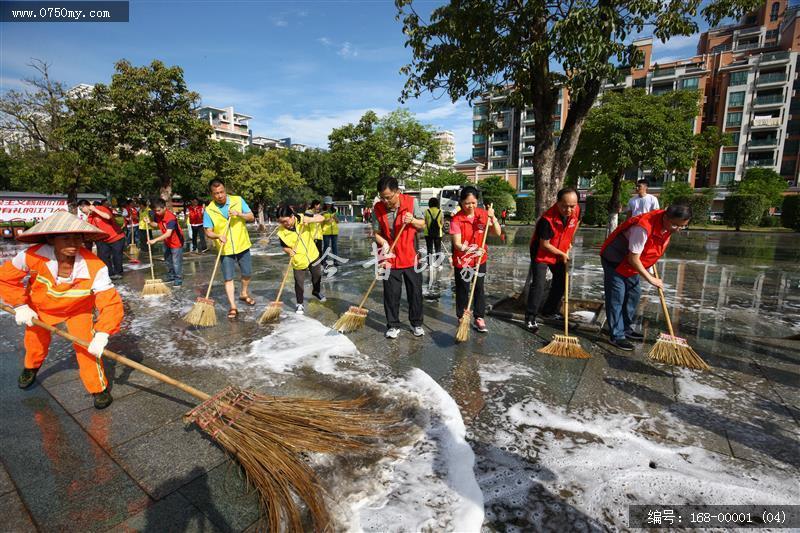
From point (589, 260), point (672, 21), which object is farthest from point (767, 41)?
point (672, 21)

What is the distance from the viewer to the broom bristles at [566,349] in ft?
13.1

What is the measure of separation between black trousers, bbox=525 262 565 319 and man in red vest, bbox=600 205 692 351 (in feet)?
2.05

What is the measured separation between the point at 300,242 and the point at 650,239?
174 inches

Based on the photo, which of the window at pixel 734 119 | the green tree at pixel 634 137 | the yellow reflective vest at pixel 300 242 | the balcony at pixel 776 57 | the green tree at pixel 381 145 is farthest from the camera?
the window at pixel 734 119

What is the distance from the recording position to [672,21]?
4441 mm

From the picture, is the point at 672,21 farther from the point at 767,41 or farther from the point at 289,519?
the point at 767,41

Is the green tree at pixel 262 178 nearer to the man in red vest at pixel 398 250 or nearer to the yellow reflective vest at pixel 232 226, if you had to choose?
the yellow reflective vest at pixel 232 226

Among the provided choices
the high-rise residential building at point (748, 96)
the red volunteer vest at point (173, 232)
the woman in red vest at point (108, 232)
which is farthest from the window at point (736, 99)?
the woman in red vest at point (108, 232)

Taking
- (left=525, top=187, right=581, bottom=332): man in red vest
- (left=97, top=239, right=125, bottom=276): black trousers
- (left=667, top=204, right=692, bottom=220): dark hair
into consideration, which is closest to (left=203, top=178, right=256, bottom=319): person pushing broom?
(left=525, top=187, right=581, bottom=332): man in red vest

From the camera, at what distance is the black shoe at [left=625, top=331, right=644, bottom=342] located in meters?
4.52

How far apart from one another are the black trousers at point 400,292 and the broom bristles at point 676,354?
2.42 meters

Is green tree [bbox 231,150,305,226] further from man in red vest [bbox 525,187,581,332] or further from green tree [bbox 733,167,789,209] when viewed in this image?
green tree [bbox 733,167,789,209]

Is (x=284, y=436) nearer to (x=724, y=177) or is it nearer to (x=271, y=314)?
(x=271, y=314)

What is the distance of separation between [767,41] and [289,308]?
7342cm
